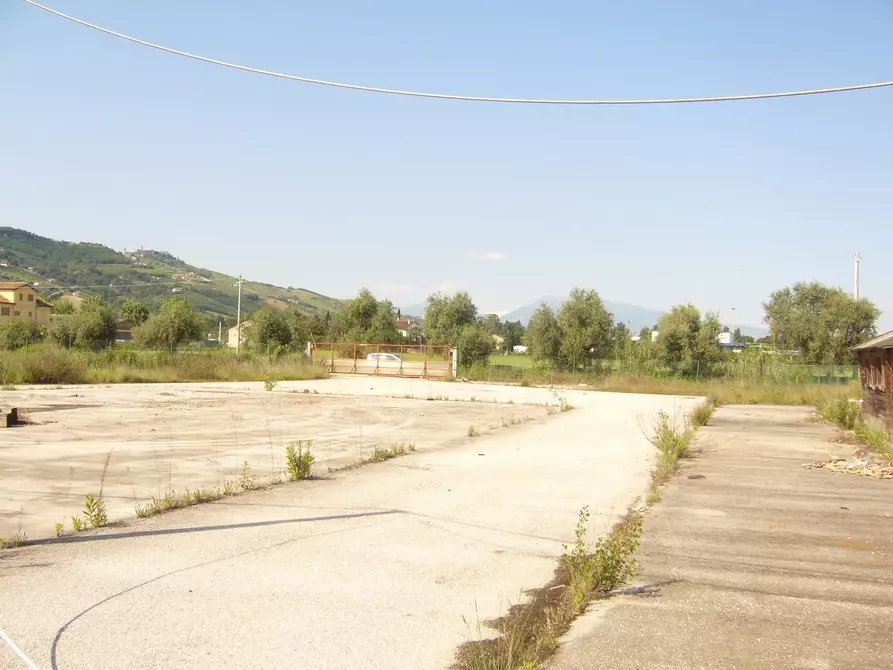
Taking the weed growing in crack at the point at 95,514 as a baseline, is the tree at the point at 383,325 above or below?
above

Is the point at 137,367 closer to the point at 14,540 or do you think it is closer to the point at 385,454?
the point at 385,454

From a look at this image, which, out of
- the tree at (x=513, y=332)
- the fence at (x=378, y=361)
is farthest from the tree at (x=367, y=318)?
the tree at (x=513, y=332)

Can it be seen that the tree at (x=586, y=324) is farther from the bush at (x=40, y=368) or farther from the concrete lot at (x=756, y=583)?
the concrete lot at (x=756, y=583)

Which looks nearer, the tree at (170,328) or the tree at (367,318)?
the tree at (170,328)

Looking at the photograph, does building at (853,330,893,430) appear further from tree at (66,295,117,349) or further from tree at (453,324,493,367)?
tree at (66,295,117,349)

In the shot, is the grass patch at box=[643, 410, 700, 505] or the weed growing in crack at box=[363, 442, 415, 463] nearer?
the grass patch at box=[643, 410, 700, 505]

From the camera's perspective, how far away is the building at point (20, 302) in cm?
8456

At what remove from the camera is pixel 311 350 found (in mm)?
49250

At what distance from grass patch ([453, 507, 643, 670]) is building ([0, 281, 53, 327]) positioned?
8933 centimetres

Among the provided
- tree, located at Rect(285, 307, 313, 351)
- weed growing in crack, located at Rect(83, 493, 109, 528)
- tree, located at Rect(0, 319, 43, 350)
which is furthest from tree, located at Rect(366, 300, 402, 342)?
weed growing in crack, located at Rect(83, 493, 109, 528)

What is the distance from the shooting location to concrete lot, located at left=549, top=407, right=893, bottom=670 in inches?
184

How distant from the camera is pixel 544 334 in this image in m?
58.8

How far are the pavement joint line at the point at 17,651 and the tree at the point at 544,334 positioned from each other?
175 ft

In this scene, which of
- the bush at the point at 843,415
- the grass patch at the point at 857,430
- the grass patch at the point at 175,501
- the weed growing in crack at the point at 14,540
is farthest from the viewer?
the bush at the point at 843,415
